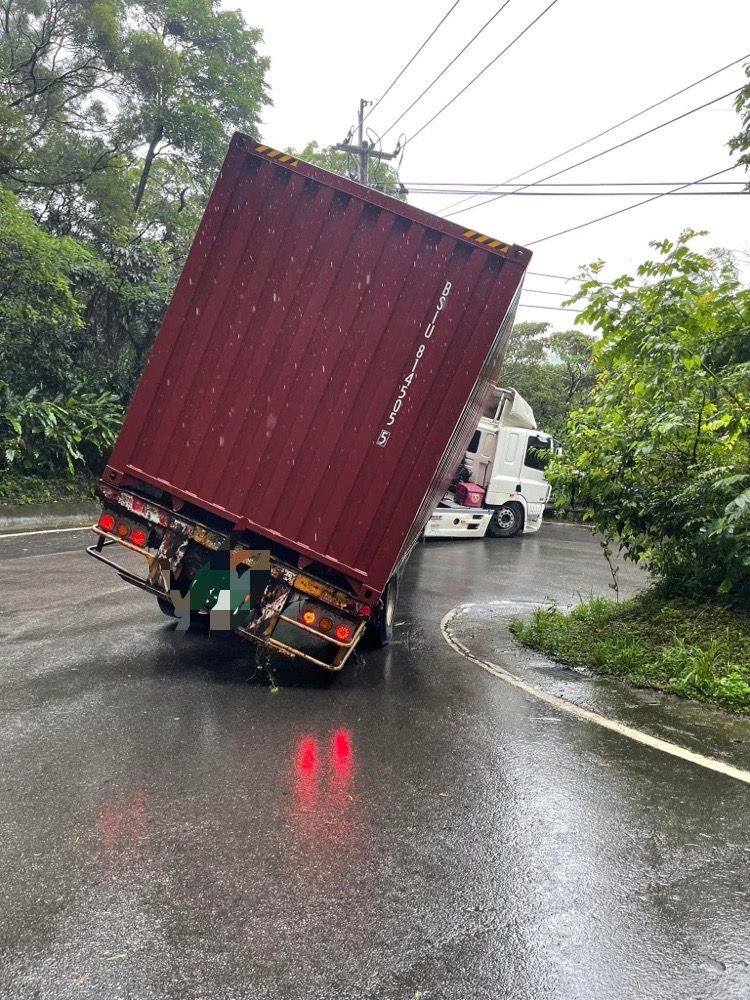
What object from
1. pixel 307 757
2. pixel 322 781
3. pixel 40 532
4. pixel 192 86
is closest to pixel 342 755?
pixel 307 757

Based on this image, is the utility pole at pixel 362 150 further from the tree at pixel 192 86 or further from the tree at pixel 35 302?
the tree at pixel 35 302

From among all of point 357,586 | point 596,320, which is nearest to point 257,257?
point 357,586

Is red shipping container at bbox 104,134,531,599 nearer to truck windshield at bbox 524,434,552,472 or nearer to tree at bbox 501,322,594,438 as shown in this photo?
truck windshield at bbox 524,434,552,472

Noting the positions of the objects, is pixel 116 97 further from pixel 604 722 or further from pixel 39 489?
pixel 604 722

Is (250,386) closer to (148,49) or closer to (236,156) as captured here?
(236,156)

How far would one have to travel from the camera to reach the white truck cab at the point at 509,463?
1791cm

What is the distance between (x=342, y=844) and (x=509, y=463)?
1602 cm

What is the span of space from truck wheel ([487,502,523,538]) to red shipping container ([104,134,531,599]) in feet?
46.0

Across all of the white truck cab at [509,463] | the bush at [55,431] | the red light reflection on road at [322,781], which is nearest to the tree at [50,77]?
the bush at [55,431]

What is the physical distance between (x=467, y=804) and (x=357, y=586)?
6.65 ft

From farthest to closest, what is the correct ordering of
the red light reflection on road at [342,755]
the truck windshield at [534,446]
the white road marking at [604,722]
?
1. the truck windshield at [534,446]
2. the white road marking at [604,722]
3. the red light reflection on road at [342,755]

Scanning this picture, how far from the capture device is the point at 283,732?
482 centimetres

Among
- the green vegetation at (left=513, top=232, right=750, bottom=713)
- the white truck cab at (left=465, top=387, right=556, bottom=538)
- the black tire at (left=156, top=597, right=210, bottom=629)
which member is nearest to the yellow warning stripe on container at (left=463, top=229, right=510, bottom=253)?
the green vegetation at (left=513, top=232, right=750, bottom=713)

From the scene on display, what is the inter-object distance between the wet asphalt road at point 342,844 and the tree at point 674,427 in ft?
8.38
